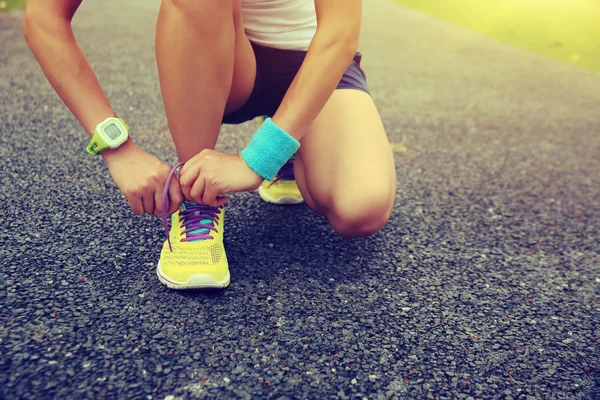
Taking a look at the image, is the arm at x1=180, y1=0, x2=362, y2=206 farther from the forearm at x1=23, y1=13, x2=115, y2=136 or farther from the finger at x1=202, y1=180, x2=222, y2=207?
the forearm at x1=23, y1=13, x2=115, y2=136

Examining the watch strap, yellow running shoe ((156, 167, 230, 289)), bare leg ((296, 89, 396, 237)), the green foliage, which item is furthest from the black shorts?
the green foliage

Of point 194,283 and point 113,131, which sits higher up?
point 113,131

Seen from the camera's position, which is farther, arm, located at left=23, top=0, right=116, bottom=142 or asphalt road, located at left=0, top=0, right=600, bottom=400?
arm, located at left=23, top=0, right=116, bottom=142

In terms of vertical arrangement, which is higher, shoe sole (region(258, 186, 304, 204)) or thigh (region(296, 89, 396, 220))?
thigh (region(296, 89, 396, 220))

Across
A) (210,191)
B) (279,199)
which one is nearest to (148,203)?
(210,191)

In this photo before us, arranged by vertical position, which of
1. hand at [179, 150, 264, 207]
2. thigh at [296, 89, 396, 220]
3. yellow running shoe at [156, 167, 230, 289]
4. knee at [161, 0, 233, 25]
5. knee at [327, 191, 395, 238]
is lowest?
yellow running shoe at [156, 167, 230, 289]

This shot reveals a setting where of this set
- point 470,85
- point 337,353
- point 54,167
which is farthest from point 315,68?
point 470,85

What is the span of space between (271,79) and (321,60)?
351mm

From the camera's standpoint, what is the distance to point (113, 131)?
120 cm

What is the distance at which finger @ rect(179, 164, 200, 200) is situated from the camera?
117cm

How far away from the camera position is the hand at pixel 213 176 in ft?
3.85

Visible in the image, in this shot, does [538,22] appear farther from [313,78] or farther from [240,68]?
[313,78]

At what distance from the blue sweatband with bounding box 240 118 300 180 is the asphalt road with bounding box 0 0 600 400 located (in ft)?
1.08

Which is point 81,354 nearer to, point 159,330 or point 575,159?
point 159,330
